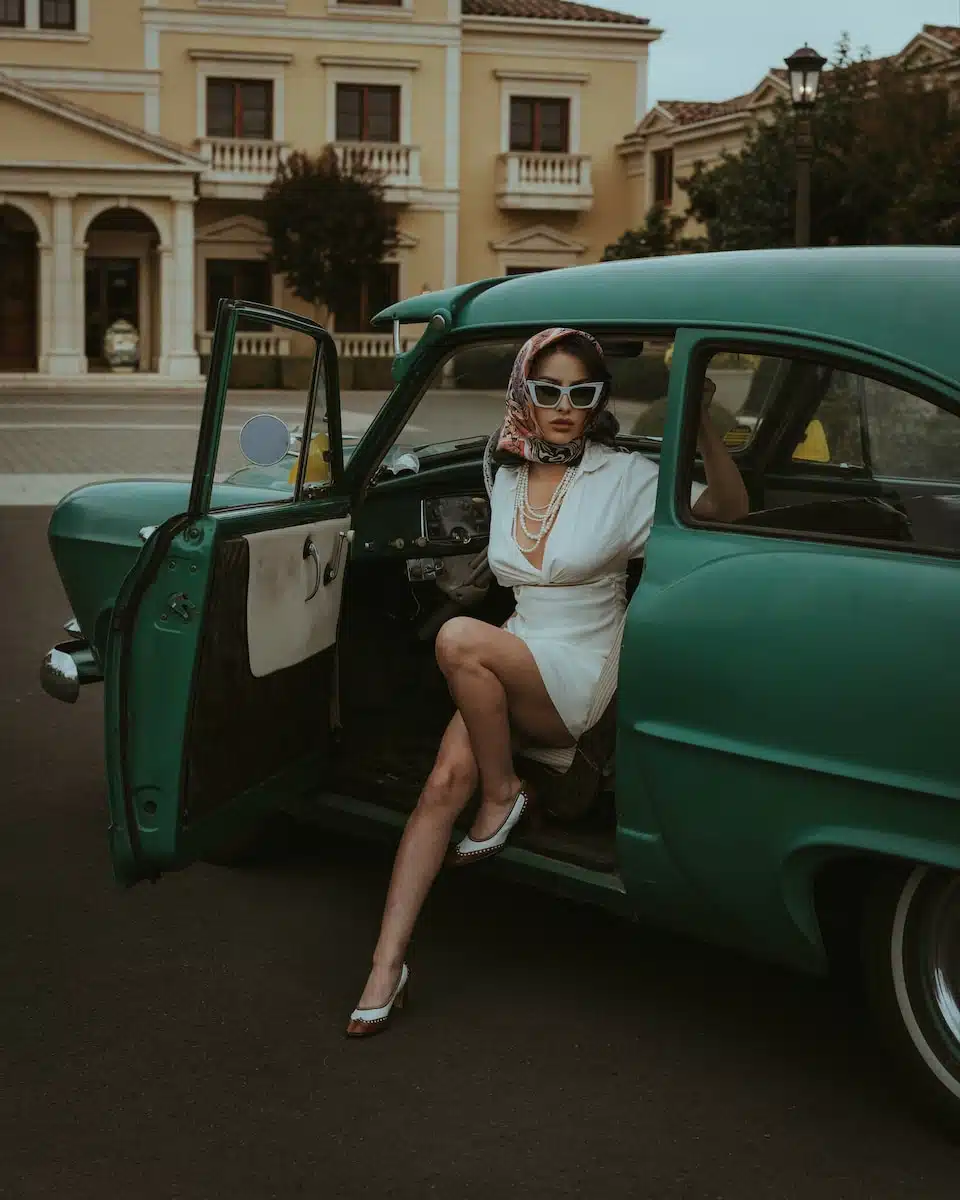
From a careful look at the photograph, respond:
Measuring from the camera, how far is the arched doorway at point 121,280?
42.9m

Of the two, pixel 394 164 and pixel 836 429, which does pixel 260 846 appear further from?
pixel 394 164

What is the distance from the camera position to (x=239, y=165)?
43.7m

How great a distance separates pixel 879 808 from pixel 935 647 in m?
0.34

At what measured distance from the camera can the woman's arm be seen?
12.4 ft

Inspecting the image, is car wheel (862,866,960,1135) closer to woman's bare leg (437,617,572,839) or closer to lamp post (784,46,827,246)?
woman's bare leg (437,617,572,839)

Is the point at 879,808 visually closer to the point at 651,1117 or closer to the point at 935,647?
the point at 935,647

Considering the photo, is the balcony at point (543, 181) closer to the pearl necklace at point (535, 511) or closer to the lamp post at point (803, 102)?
the lamp post at point (803, 102)

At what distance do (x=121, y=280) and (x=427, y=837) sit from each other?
4121cm

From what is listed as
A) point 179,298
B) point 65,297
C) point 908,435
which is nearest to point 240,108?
point 179,298

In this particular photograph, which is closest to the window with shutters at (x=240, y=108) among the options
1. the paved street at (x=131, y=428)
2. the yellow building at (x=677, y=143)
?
the yellow building at (x=677, y=143)

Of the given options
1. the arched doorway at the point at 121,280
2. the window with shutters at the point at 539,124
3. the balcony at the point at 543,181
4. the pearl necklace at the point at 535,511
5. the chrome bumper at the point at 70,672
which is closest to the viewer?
the pearl necklace at the point at 535,511

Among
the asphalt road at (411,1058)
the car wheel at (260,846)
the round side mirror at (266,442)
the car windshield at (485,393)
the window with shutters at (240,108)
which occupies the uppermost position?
the window with shutters at (240,108)

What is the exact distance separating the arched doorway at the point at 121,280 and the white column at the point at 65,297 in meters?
1.72

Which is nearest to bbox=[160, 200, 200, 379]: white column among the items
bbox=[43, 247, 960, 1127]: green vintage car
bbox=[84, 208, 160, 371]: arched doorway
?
bbox=[84, 208, 160, 371]: arched doorway
